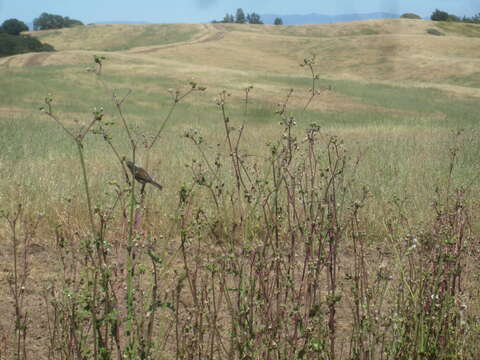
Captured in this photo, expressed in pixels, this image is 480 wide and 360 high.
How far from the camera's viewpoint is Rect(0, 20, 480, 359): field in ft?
8.53

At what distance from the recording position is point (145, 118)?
20.2 meters

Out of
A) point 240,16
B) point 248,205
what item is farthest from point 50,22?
point 248,205

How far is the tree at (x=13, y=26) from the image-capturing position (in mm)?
87863

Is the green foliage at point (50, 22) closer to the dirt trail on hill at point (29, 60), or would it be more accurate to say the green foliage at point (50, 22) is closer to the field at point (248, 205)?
the field at point (248, 205)

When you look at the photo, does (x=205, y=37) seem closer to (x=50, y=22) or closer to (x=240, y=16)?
(x=50, y=22)

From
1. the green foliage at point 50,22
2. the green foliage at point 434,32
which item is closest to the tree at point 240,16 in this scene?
the green foliage at point 50,22

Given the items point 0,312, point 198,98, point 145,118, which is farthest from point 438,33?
point 0,312

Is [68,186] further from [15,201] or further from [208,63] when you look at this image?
[208,63]

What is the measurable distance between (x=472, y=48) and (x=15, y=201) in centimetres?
5953

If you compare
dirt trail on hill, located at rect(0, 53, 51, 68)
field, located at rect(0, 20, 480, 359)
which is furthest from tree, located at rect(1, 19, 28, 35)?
dirt trail on hill, located at rect(0, 53, 51, 68)

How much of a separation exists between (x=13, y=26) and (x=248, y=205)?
95.0 m

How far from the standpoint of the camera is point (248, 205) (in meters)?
2.93

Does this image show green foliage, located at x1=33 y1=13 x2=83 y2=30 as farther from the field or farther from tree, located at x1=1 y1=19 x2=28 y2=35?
the field

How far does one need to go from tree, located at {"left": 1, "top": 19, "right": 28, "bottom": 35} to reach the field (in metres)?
38.4
